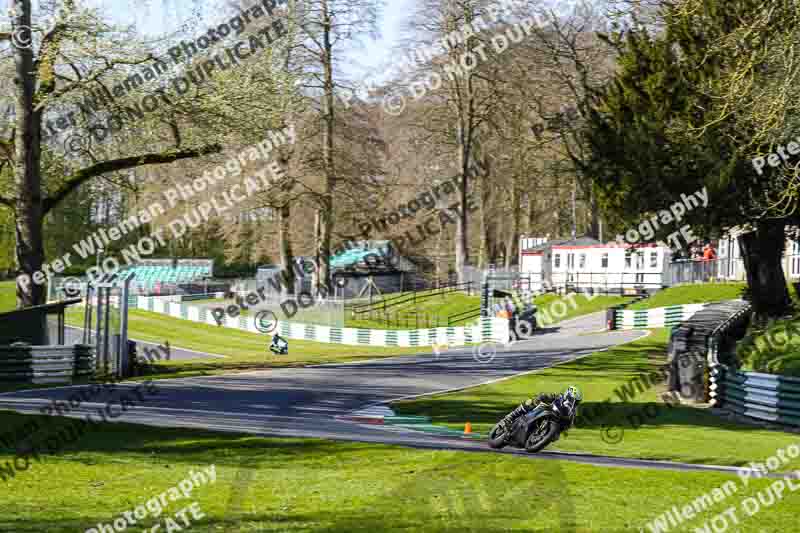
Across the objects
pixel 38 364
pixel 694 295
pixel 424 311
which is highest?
pixel 694 295

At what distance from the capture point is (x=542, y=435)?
40.9ft

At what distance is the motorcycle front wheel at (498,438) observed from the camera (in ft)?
41.9

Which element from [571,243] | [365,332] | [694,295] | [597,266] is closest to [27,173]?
[365,332]

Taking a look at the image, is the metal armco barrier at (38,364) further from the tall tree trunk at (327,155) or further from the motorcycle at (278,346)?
the tall tree trunk at (327,155)

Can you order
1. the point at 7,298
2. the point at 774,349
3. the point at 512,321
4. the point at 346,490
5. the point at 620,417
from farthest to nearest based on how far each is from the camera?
the point at 7,298
the point at 512,321
the point at 774,349
the point at 620,417
the point at 346,490

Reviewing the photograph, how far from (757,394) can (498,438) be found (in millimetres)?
9864

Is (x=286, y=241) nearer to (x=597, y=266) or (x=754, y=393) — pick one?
(x=597, y=266)

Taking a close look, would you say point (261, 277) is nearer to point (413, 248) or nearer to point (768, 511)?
point (413, 248)

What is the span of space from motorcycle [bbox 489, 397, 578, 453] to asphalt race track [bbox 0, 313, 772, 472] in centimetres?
21

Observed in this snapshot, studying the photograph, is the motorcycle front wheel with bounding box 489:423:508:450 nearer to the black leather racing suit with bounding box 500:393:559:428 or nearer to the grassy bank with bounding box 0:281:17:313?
the black leather racing suit with bounding box 500:393:559:428

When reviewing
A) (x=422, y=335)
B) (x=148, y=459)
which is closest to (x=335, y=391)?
(x=148, y=459)

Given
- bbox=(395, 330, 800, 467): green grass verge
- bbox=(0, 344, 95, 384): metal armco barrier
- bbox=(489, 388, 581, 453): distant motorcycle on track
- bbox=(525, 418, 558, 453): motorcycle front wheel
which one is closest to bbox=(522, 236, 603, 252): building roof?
bbox=(395, 330, 800, 467): green grass verge

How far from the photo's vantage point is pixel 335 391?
22625 mm

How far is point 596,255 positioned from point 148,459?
150ft
